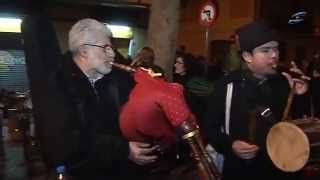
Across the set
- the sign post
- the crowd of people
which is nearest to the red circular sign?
the sign post

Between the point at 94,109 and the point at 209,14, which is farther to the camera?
the point at 209,14

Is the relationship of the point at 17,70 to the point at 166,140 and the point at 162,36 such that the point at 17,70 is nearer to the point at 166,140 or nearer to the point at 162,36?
the point at 162,36

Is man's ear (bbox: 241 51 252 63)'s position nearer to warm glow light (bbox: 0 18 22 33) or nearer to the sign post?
the sign post

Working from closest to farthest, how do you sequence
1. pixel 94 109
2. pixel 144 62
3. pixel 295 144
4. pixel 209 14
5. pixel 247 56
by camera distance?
pixel 295 144 < pixel 94 109 < pixel 247 56 < pixel 144 62 < pixel 209 14

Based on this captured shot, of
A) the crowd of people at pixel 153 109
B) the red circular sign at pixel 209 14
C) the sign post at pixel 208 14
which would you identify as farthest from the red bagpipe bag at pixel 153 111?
the red circular sign at pixel 209 14

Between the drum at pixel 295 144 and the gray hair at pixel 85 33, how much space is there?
115 cm

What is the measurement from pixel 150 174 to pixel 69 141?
2.33 feet

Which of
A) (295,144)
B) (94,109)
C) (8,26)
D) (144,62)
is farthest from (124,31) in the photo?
(295,144)

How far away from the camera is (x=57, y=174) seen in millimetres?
2887

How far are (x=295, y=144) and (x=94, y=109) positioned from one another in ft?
3.60

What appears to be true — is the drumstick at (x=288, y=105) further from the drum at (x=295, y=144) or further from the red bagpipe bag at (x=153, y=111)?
the red bagpipe bag at (x=153, y=111)

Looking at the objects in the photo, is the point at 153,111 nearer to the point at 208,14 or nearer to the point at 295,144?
the point at 295,144

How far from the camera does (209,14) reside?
1177cm

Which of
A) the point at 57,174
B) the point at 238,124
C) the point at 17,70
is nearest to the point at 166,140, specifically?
the point at 57,174
